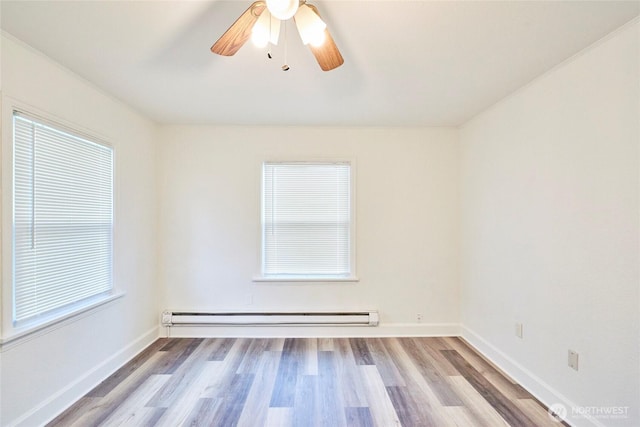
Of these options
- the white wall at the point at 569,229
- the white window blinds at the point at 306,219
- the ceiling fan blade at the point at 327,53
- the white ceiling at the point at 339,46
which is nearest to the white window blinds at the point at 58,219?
the white ceiling at the point at 339,46

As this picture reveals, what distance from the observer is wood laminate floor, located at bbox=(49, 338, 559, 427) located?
1875mm

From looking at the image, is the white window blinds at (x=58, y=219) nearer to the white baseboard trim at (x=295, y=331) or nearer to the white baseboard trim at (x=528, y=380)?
the white baseboard trim at (x=295, y=331)

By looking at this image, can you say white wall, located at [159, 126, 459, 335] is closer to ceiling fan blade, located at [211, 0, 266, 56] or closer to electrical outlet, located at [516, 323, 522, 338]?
electrical outlet, located at [516, 323, 522, 338]

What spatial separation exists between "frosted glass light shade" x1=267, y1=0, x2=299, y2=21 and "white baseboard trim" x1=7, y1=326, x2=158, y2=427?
2.69m

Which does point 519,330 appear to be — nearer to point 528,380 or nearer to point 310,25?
point 528,380

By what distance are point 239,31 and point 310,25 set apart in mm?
352

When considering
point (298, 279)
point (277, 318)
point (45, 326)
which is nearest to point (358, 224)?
point (298, 279)

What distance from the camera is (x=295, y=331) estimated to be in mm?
3164

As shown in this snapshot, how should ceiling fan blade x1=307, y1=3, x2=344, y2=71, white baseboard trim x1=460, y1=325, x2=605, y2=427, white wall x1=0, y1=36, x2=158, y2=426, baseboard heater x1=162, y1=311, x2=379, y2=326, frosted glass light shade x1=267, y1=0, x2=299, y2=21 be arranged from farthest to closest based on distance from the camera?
baseboard heater x1=162, y1=311, x2=379, y2=326
white baseboard trim x1=460, y1=325, x2=605, y2=427
white wall x1=0, y1=36, x2=158, y2=426
ceiling fan blade x1=307, y1=3, x2=344, y2=71
frosted glass light shade x1=267, y1=0, x2=299, y2=21

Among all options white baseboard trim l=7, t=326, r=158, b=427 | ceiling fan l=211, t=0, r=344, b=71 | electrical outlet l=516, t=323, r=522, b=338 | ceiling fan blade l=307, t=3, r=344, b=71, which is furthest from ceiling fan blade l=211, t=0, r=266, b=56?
electrical outlet l=516, t=323, r=522, b=338

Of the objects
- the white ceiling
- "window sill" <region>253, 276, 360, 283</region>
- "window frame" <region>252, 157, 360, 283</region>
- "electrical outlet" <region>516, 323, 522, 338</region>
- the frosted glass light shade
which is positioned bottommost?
"electrical outlet" <region>516, 323, 522, 338</region>

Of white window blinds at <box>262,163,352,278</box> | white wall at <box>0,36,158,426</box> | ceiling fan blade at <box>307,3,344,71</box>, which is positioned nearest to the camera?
ceiling fan blade at <box>307,3,344,71</box>

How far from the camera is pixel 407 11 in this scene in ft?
4.63

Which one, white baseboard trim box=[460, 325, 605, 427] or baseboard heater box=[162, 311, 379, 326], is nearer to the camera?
white baseboard trim box=[460, 325, 605, 427]
